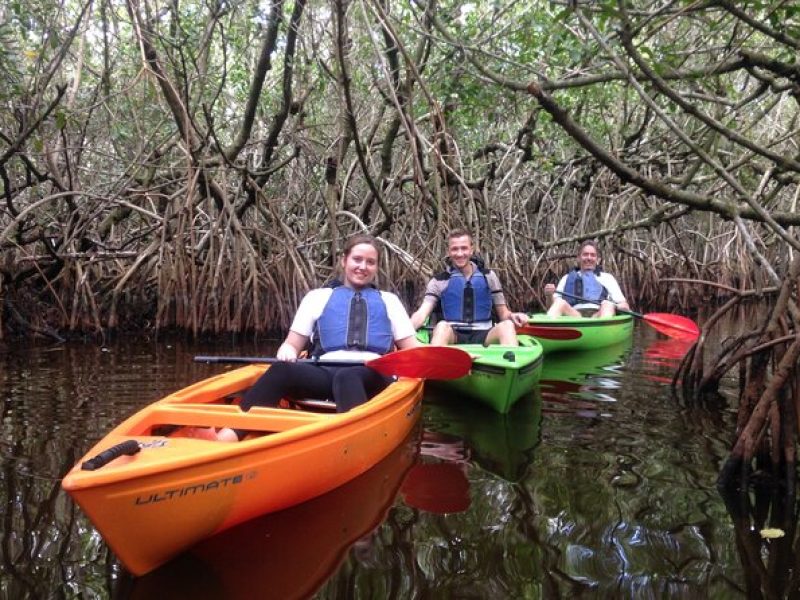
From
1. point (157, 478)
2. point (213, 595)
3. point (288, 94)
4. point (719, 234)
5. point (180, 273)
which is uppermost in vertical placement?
point (288, 94)

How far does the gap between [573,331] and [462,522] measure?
156 inches

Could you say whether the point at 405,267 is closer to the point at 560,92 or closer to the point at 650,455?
the point at 560,92

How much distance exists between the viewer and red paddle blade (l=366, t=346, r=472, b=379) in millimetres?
3570

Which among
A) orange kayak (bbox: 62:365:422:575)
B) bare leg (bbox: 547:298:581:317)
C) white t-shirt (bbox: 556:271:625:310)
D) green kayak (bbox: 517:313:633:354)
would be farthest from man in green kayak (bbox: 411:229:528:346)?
white t-shirt (bbox: 556:271:625:310)

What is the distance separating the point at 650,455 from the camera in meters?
3.50

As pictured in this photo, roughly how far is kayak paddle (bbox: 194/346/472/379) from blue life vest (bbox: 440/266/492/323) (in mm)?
1511

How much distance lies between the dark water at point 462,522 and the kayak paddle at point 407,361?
0.39 meters

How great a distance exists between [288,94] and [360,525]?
15.5 ft

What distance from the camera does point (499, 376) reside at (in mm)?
4266

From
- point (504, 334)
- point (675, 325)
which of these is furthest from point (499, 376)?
point (675, 325)

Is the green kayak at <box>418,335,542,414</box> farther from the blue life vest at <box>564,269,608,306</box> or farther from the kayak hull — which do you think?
the blue life vest at <box>564,269,608,306</box>

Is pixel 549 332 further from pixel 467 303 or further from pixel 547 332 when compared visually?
pixel 467 303

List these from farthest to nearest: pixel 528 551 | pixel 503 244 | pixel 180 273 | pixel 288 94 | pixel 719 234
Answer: pixel 719 234 < pixel 503 244 < pixel 180 273 < pixel 288 94 < pixel 528 551

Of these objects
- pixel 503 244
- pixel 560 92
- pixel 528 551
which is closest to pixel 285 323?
pixel 503 244
